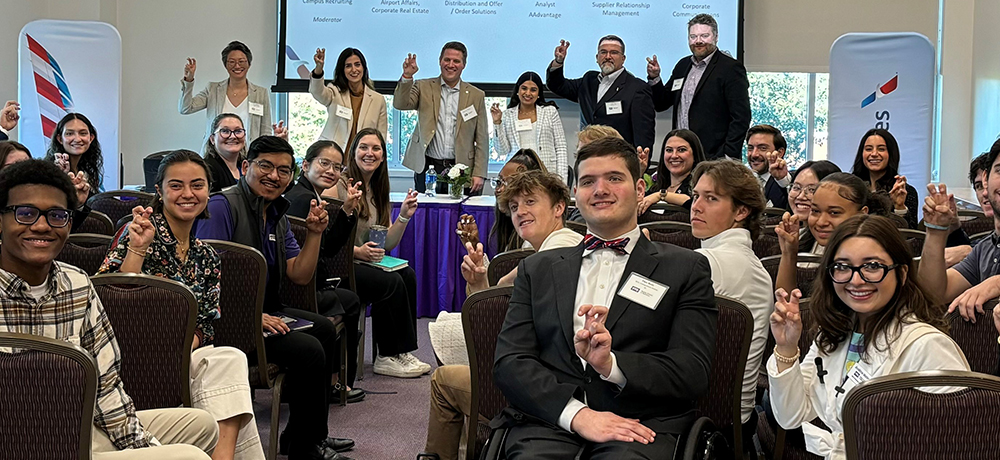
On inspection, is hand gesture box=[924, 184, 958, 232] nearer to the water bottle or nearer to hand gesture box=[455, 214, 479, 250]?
hand gesture box=[455, 214, 479, 250]

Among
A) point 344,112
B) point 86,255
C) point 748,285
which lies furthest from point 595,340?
point 344,112

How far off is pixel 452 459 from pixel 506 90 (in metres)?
6.10

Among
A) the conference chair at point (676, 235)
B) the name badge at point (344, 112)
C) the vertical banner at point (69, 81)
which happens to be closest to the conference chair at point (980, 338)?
the conference chair at point (676, 235)

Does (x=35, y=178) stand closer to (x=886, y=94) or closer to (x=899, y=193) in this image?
(x=899, y=193)

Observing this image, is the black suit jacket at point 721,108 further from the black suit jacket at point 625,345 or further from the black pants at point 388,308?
the black suit jacket at point 625,345

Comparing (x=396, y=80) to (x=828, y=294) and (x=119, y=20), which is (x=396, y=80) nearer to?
(x=119, y=20)

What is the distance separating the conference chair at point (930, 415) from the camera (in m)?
1.79

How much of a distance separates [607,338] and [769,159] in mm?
4106

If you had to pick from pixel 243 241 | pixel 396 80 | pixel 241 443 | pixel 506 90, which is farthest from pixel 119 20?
pixel 241 443

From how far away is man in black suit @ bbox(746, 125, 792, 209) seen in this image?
575 centimetres

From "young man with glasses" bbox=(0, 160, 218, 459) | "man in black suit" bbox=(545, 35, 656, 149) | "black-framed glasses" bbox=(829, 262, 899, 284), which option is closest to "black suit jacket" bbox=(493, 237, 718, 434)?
"black-framed glasses" bbox=(829, 262, 899, 284)

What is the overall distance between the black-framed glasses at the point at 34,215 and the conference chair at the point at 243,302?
848 millimetres

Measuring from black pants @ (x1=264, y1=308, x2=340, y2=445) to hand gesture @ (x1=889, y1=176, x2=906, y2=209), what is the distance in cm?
278

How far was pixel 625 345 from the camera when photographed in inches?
93.9
